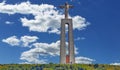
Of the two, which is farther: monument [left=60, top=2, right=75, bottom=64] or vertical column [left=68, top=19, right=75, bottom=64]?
vertical column [left=68, top=19, right=75, bottom=64]

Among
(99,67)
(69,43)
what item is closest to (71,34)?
(69,43)

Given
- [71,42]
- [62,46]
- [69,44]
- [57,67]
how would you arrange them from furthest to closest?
[71,42]
[69,44]
[62,46]
[57,67]

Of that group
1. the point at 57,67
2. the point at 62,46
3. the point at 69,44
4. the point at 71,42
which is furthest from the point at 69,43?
the point at 57,67

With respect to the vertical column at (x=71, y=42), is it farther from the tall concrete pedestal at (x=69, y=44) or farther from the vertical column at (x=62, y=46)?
the vertical column at (x=62, y=46)

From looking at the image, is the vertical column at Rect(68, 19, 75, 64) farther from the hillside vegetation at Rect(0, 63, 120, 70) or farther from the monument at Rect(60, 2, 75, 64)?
the hillside vegetation at Rect(0, 63, 120, 70)

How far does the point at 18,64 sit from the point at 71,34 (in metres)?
20.6

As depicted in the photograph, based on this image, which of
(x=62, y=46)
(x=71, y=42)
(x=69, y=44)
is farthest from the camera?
(x=71, y=42)

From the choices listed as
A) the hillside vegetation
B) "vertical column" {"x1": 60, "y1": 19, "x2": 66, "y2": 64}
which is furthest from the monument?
the hillside vegetation

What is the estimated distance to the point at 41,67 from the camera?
6756 centimetres

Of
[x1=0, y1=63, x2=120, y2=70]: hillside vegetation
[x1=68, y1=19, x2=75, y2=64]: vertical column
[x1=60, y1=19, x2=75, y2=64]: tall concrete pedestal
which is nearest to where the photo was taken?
[x1=0, y1=63, x2=120, y2=70]: hillside vegetation

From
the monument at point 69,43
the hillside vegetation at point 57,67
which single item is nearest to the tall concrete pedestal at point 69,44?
the monument at point 69,43

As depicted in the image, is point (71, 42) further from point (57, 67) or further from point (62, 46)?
point (57, 67)

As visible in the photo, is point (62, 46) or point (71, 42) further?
point (71, 42)

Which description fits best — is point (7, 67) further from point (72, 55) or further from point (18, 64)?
point (72, 55)
